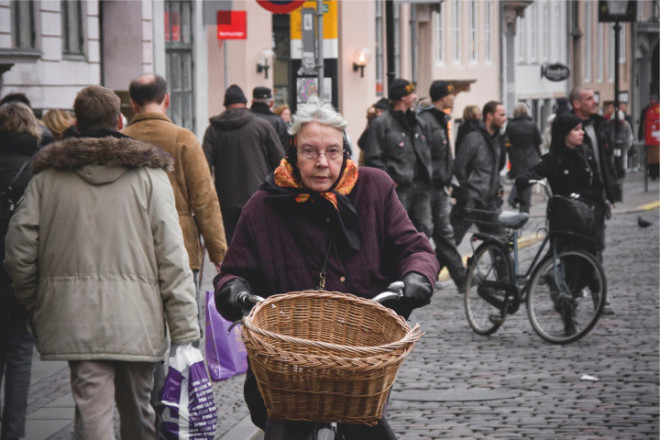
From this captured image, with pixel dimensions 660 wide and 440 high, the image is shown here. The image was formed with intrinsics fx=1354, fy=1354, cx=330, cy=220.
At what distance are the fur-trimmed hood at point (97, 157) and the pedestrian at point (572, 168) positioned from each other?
5849 millimetres

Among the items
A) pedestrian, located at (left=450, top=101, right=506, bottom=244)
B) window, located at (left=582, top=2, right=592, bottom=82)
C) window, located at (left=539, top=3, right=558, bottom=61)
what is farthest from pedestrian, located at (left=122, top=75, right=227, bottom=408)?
window, located at (left=582, top=2, right=592, bottom=82)

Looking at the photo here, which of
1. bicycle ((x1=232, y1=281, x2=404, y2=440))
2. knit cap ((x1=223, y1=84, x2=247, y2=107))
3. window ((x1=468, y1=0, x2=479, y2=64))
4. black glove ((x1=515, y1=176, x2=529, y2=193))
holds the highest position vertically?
window ((x1=468, y1=0, x2=479, y2=64))

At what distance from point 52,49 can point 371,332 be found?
13800mm

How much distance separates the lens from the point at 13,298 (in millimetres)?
7098

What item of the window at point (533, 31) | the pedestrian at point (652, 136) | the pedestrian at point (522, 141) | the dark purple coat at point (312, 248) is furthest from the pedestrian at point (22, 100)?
the window at point (533, 31)

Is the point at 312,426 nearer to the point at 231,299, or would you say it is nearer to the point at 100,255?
the point at 231,299

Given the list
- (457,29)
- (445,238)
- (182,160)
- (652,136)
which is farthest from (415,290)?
(457,29)

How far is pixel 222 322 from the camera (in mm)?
7246

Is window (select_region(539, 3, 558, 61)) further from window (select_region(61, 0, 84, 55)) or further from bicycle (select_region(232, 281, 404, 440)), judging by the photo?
bicycle (select_region(232, 281, 404, 440))

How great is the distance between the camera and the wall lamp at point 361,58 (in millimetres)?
29609

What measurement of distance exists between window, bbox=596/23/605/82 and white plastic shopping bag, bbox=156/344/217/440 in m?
47.2

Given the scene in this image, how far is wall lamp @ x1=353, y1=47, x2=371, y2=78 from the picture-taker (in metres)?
29.6

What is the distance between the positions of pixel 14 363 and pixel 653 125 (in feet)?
91.4

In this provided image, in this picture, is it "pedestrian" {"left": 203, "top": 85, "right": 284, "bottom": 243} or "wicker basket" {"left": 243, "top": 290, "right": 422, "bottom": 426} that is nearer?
"wicker basket" {"left": 243, "top": 290, "right": 422, "bottom": 426}
